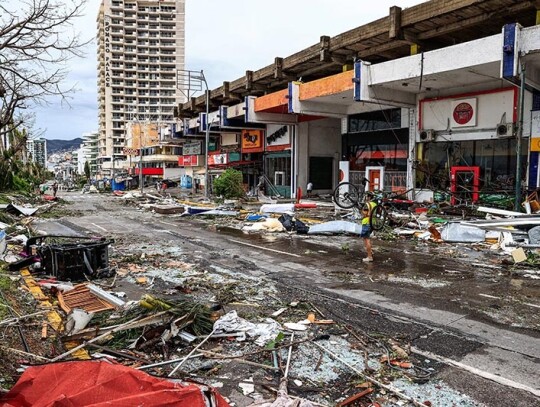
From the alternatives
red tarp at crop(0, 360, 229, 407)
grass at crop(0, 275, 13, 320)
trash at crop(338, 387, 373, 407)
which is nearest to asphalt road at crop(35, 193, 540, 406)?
trash at crop(338, 387, 373, 407)

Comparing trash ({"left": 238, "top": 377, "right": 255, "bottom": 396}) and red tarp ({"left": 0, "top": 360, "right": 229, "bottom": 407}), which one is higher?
red tarp ({"left": 0, "top": 360, "right": 229, "bottom": 407})

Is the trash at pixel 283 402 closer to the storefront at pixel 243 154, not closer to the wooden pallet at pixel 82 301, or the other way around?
the wooden pallet at pixel 82 301

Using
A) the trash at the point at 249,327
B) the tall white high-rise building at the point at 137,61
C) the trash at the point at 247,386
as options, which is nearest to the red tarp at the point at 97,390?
the trash at the point at 247,386

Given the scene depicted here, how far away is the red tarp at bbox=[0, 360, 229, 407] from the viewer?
286 centimetres

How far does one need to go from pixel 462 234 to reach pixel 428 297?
6.87 m

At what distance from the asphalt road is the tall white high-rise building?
374 ft

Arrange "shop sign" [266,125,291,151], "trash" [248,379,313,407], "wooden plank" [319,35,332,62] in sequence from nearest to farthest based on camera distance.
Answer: "trash" [248,379,313,407], "wooden plank" [319,35,332,62], "shop sign" [266,125,291,151]

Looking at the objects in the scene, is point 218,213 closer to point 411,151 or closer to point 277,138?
point 411,151

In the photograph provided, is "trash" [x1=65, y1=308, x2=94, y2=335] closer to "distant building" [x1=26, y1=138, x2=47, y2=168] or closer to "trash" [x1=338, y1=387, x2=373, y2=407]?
"trash" [x1=338, y1=387, x2=373, y2=407]

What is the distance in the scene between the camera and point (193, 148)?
184 feet

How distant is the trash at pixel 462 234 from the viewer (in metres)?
13.3

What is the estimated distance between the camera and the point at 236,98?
40188 millimetres

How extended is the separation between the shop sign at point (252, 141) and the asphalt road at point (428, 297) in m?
25.8

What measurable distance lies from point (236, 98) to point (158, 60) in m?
92.1
